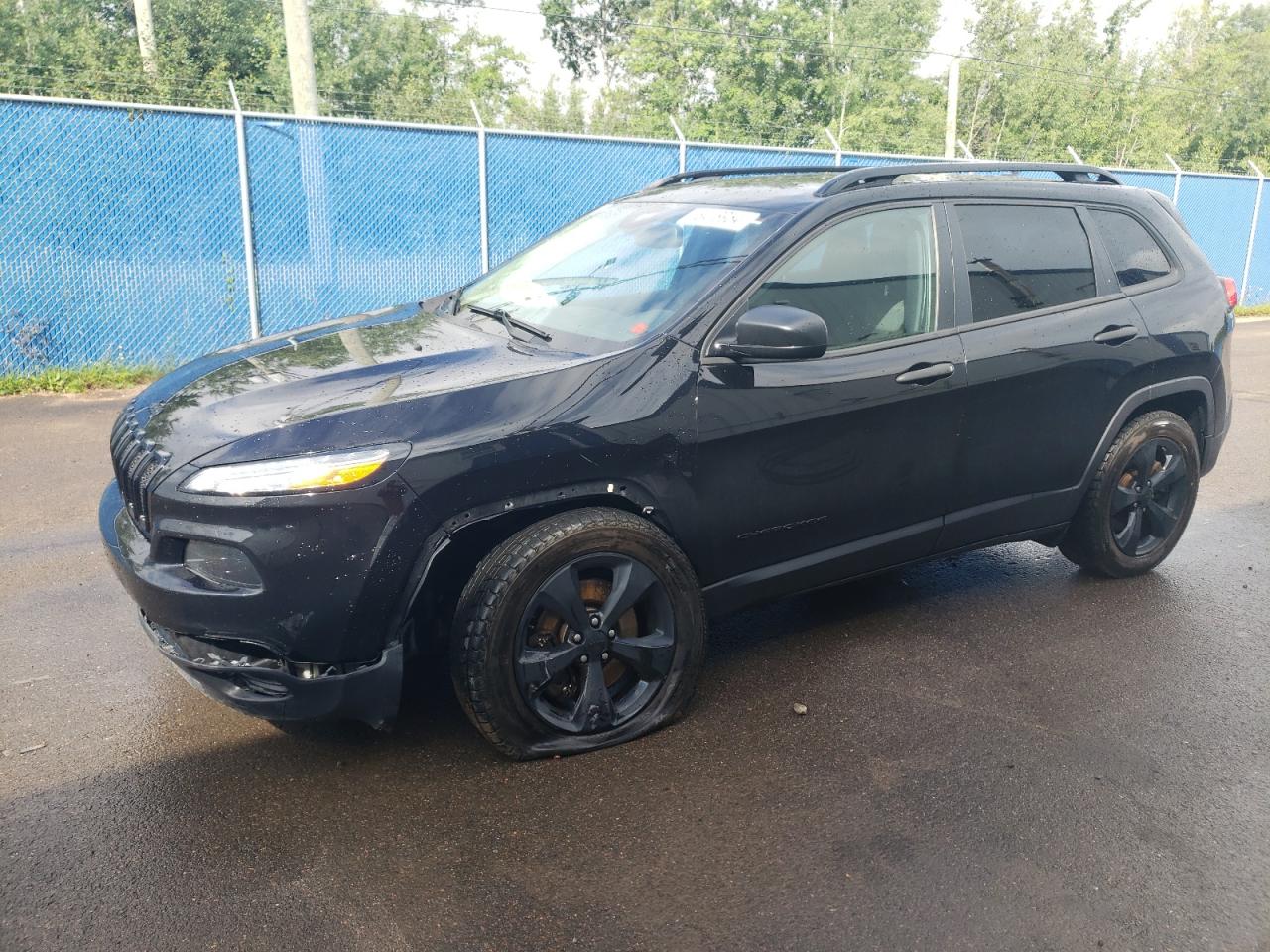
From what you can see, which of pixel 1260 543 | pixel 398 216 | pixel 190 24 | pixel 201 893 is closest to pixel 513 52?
pixel 190 24

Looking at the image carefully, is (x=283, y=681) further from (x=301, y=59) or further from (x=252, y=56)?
(x=252, y=56)

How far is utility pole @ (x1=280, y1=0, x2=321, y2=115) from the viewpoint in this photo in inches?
455

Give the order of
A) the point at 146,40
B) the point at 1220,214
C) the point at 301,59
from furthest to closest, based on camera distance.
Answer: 1. the point at 1220,214
2. the point at 146,40
3. the point at 301,59

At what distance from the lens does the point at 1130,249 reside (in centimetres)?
464

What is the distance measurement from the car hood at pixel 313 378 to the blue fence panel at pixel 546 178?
7.75 meters

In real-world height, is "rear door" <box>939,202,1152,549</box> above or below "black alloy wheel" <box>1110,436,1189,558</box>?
above

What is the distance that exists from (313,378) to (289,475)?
559 millimetres

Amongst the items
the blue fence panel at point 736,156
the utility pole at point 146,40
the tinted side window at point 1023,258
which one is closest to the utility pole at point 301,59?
the blue fence panel at point 736,156

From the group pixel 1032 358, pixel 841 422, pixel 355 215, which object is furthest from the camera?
pixel 355 215

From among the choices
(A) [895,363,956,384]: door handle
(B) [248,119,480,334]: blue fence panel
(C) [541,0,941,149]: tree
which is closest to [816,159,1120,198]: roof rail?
(A) [895,363,956,384]: door handle

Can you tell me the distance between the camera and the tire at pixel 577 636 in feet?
9.98

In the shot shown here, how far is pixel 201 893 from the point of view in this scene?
8.61 feet

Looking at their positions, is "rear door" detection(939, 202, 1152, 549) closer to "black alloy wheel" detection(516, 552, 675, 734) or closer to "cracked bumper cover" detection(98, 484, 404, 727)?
"black alloy wheel" detection(516, 552, 675, 734)

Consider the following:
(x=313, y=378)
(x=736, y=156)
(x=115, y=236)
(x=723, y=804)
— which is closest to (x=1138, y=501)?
(x=723, y=804)
